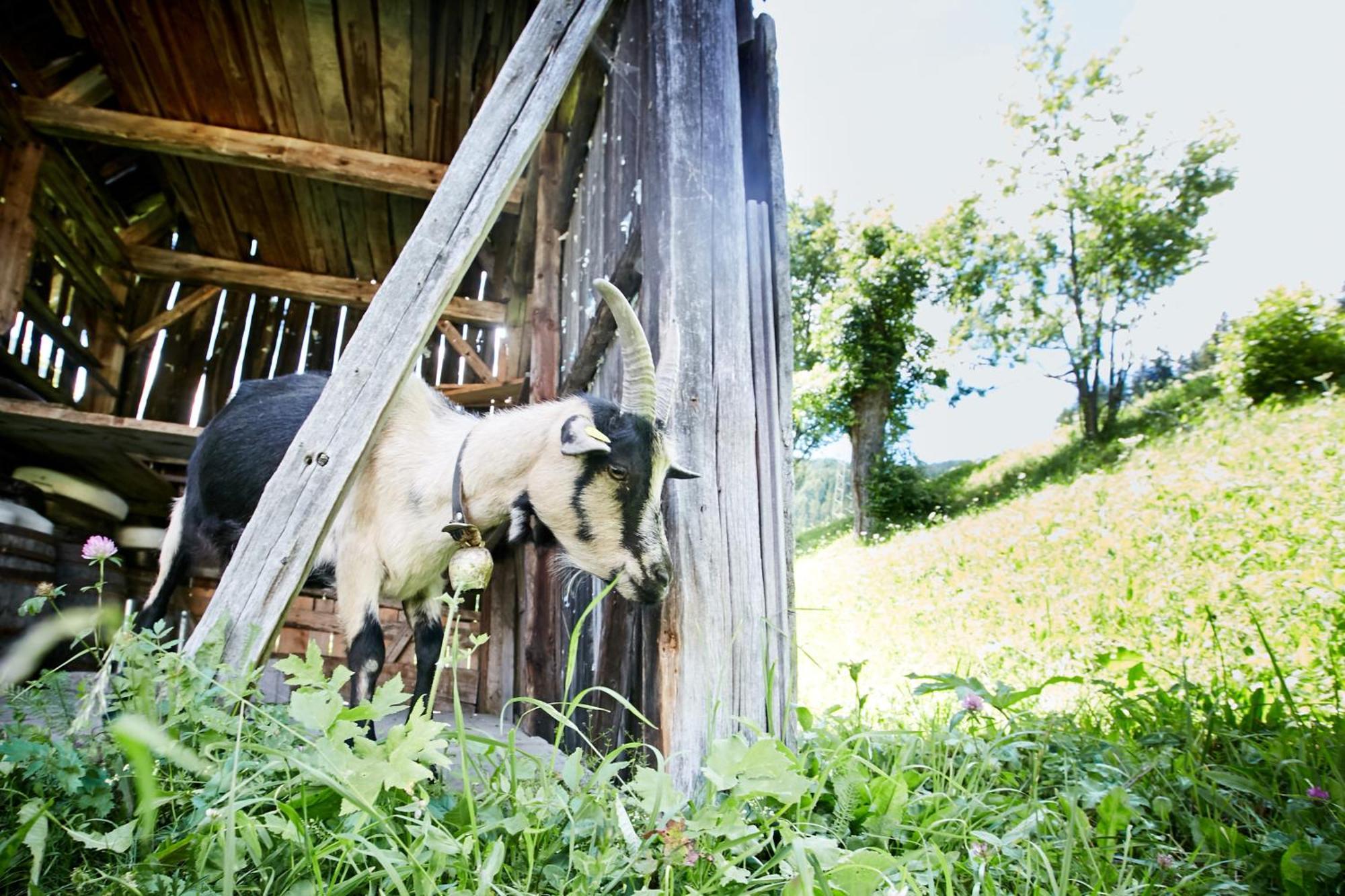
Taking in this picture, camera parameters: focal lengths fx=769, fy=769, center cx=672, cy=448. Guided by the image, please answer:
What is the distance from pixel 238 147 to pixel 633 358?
4194 millimetres

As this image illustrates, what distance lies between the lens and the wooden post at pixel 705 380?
7.28 feet

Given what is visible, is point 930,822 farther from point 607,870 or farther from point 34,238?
point 34,238

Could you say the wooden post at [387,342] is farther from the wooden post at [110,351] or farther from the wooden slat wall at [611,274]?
the wooden post at [110,351]

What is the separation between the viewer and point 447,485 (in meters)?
2.88

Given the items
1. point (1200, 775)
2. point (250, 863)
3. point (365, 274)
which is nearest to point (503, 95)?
point (250, 863)

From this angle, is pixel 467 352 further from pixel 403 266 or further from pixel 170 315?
pixel 403 266

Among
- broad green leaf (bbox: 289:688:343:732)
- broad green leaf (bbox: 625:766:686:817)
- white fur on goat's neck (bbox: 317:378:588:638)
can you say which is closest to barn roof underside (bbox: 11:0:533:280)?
white fur on goat's neck (bbox: 317:378:588:638)

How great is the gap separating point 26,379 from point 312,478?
4.96 meters

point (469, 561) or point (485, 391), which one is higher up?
point (485, 391)

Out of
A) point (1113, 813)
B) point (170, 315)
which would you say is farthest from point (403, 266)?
point (170, 315)

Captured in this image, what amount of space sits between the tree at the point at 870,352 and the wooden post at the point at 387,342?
1915 centimetres

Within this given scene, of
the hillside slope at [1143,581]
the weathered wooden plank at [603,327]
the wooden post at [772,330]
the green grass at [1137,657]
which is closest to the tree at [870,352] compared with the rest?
the green grass at [1137,657]

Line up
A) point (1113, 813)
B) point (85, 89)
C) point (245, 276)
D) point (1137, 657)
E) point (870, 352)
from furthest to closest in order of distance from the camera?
1. point (870, 352)
2. point (245, 276)
3. point (85, 89)
4. point (1137, 657)
5. point (1113, 813)

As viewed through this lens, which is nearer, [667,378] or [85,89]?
[667,378]
